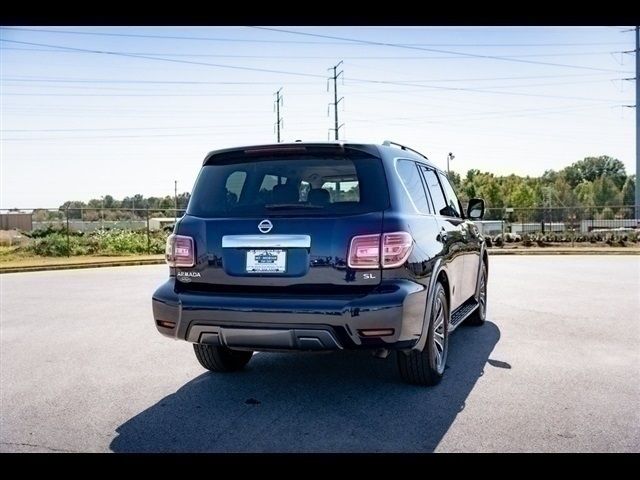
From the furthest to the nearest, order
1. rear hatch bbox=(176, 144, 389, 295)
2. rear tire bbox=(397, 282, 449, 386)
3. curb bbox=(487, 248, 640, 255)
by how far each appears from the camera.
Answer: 1. curb bbox=(487, 248, 640, 255)
2. rear tire bbox=(397, 282, 449, 386)
3. rear hatch bbox=(176, 144, 389, 295)

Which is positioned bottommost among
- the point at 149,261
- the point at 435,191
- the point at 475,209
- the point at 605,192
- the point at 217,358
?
the point at 149,261

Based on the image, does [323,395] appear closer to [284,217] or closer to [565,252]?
[284,217]

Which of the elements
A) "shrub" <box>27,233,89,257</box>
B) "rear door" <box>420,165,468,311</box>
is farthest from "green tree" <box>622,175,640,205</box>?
"rear door" <box>420,165,468,311</box>

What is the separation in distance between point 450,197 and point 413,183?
1.79 meters

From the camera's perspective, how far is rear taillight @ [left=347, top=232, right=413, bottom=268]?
3.92m

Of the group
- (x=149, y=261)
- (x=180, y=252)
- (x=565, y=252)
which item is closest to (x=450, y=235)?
(x=180, y=252)

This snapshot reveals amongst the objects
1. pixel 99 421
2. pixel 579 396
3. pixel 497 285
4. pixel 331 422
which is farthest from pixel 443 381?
pixel 497 285

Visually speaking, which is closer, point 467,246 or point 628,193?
point 467,246

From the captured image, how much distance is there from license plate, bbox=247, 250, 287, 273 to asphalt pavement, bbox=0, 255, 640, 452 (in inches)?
39.9

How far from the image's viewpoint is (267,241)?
13.2ft

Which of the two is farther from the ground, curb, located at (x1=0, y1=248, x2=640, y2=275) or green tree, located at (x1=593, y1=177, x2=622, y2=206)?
green tree, located at (x1=593, y1=177, x2=622, y2=206)

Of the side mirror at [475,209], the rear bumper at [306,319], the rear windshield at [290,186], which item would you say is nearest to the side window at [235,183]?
the rear windshield at [290,186]

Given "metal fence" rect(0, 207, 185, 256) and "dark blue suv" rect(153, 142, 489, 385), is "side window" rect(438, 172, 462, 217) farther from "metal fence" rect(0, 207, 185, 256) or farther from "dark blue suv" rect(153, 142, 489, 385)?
"metal fence" rect(0, 207, 185, 256)
